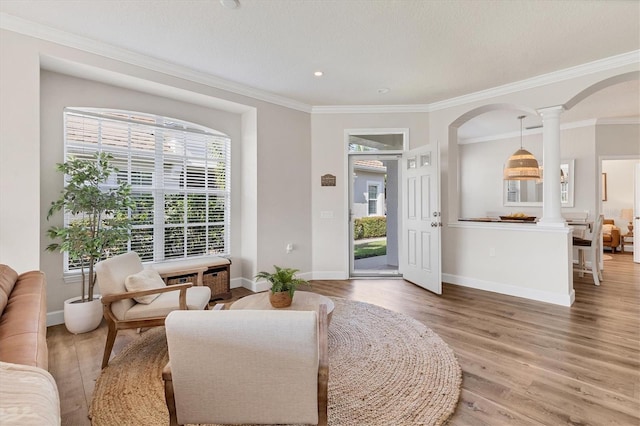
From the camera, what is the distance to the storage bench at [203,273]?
366 centimetres

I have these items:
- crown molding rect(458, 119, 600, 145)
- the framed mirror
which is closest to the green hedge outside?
crown molding rect(458, 119, 600, 145)

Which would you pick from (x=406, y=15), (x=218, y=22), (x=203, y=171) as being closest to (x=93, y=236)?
(x=203, y=171)

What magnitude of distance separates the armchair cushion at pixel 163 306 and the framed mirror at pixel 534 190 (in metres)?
6.68

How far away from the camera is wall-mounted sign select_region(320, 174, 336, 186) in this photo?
511cm

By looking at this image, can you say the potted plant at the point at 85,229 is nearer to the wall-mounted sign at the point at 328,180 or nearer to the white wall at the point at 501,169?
the wall-mounted sign at the point at 328,180

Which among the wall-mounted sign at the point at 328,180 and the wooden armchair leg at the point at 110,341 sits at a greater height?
the wall-mounted sign at the point at 328,180

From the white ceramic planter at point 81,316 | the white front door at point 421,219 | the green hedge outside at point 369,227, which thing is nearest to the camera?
the white ceramic planter at point 81,316

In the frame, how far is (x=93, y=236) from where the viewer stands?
3.09 m

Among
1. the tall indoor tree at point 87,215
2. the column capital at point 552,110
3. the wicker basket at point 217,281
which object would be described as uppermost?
the column capital at point 552,110

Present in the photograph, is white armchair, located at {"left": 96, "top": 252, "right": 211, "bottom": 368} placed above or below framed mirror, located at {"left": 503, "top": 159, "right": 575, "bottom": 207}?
below

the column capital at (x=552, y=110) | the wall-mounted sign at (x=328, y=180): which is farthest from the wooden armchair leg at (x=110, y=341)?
the column capital at (x=552, y=110)

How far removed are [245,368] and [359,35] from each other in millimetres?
2954

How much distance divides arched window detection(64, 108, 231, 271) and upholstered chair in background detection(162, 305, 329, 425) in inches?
119

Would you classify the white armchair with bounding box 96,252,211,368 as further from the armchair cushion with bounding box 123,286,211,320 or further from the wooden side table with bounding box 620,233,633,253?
the wooden side table with bounding box 620,233,633,253
